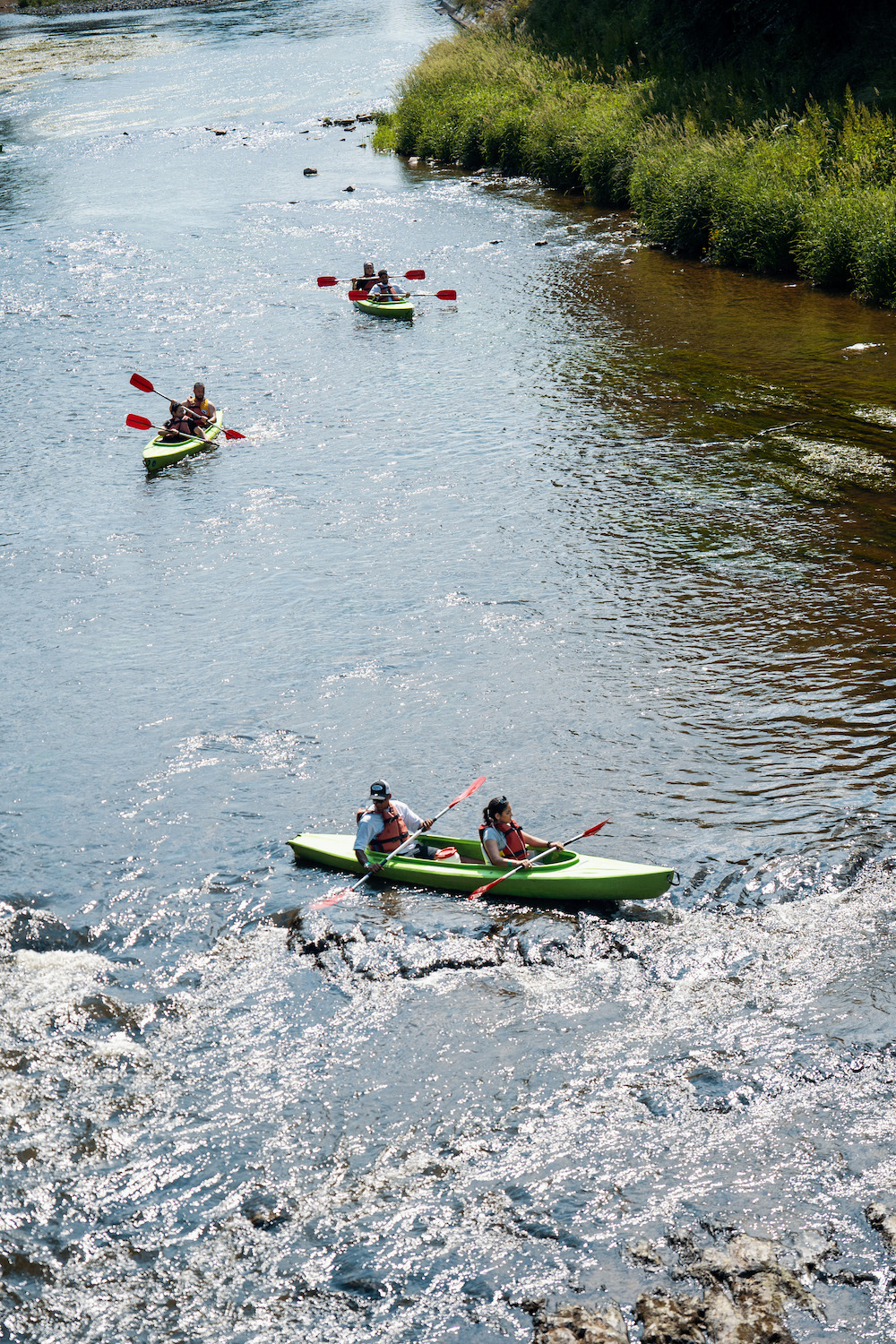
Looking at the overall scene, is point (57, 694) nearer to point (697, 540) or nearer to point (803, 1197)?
point (697, 540)

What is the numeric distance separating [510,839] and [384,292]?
20.2 metres

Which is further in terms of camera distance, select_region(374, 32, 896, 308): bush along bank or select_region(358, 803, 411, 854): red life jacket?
select_region(374, 32, 896, 308): bush along bank

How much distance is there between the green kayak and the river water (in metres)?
0.48

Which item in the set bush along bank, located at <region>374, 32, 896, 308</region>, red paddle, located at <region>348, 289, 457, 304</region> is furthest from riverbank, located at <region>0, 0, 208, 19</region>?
red paddle, located at <region>348, 289, 457, 304</region>

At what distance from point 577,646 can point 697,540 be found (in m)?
3.09

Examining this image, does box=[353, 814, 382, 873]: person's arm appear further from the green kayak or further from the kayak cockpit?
the green kayak

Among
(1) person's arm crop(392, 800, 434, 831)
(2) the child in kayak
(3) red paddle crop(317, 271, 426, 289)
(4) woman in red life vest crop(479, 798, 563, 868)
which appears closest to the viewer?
(4) woman in red life vest crop(479, 798, 563, 868)

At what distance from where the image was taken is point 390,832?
38.9 ft

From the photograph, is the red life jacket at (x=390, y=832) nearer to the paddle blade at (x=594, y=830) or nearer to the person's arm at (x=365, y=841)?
the person's arm at (x=365, y=841)

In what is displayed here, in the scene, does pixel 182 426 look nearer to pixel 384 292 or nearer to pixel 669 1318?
pixel 384 292

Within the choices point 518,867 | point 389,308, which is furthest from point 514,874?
point 389,308

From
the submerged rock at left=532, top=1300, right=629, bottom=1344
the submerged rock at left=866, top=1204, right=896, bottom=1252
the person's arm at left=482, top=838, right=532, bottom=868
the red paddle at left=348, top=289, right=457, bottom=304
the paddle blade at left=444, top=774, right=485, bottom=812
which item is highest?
the red paddle at left=348, top=289, right=457, bottom=304

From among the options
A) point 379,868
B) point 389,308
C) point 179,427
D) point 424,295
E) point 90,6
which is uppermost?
point 90,6

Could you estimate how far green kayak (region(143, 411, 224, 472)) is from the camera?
21.6 meters
